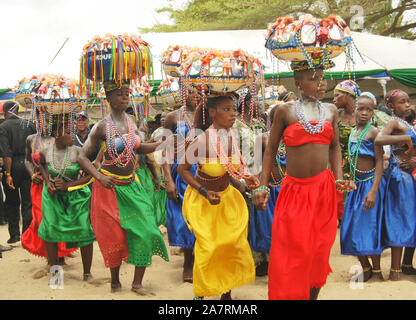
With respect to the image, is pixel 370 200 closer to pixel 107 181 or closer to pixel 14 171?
pixel 107 181

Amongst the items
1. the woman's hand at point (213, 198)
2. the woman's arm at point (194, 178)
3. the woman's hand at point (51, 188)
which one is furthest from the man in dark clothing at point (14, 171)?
the woman's hand at point (213, 198)

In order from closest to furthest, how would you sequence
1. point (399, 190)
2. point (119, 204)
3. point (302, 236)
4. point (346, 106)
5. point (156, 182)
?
point (302, 236)
point (119, 204)
point (399, 190)
point (346, 106)
point (156, 182)

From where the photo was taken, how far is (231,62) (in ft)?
13.7

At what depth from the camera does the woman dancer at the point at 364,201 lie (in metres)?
5.11

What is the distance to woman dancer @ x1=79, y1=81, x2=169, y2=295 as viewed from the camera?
488 centimetres

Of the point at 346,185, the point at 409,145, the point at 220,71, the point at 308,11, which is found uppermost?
the point at 308,11

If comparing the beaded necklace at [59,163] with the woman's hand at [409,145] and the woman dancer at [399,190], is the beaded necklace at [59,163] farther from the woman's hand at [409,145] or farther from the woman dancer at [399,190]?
the woman's hand at [409,145]

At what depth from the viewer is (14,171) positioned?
817cm

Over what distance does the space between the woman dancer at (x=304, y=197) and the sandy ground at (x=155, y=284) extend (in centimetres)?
98

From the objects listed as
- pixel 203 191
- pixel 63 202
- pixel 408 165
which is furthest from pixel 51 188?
pixel 408 165

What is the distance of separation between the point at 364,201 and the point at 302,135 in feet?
5.71

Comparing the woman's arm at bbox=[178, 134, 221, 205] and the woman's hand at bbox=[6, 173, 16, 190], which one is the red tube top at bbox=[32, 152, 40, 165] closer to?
the woman's hand at bbox=[6, 173, 16, 190]

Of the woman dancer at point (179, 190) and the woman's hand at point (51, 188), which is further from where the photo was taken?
the woman's hand at point (51, 188)
